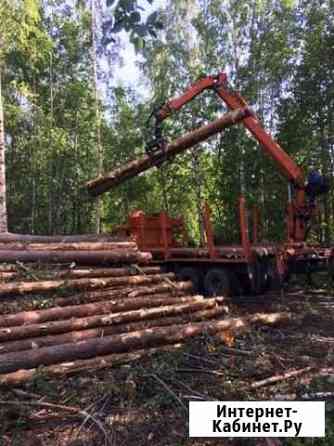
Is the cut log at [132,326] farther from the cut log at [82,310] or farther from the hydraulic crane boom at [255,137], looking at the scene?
the hydraulic crane boom at [255,137]

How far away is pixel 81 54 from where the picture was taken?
24.6 m

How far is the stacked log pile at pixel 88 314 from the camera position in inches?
192

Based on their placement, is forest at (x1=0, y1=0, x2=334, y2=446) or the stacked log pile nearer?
forest at (x1=0, y1=0, x2=334, y2=446)

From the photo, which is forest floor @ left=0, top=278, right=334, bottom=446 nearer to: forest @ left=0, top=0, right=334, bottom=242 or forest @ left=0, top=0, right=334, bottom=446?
forest @ left=0, top=0, right=334, bottom=446

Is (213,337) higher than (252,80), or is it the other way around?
(252,80)

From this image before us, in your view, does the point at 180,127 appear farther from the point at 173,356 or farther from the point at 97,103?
the point at 173,356

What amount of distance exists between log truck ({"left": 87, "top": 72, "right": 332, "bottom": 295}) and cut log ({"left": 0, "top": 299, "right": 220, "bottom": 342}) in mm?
4644

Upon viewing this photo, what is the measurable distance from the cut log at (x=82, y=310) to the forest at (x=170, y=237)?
0.07 feet

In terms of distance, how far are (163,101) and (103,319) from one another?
1829 centimetres

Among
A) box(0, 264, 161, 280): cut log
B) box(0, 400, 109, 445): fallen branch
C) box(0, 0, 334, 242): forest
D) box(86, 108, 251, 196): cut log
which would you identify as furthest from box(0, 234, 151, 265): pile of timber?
box(0, 0, 334, 242): forest

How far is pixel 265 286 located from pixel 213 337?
5.89m

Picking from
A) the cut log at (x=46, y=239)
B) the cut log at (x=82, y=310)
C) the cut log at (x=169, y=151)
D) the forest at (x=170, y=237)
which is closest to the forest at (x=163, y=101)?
the forest at (x=170, y=237)

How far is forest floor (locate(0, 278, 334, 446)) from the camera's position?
365 cm

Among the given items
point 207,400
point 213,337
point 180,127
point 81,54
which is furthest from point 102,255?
point 81,54
